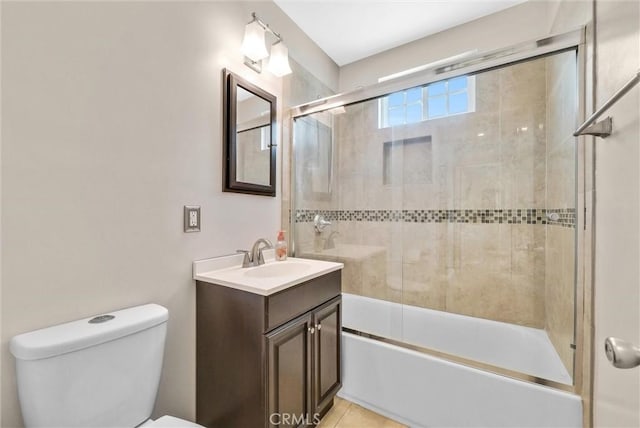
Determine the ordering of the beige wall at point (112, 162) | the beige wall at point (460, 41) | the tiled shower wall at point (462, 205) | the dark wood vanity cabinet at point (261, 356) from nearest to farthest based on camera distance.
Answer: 1. the beige wall at point (112, 162)
2. the dark wood vanity cabinet at point (261, 356)
3. the tiled shower wall at point (462, 205)
4. the beige wall at point (460, 41)

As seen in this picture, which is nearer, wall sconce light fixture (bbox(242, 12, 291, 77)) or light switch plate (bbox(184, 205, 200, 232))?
light switch plate (bbox(184, 205, 200, 232))

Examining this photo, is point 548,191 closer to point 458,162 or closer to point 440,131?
point 458,162

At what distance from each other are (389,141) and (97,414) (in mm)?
2268

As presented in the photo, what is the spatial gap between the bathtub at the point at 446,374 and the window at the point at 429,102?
59.7 inches

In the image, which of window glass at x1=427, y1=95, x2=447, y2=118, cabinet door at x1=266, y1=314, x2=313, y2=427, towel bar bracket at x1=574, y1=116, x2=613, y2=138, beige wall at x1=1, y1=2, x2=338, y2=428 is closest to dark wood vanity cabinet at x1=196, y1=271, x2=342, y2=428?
cabinet door at x1=266, y1=314, x2=313, y2=427

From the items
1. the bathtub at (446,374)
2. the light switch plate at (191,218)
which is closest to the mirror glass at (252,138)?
the light switch plate at (191,218)

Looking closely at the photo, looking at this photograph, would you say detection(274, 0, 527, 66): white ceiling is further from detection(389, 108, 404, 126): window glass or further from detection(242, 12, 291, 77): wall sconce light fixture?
detection(389, 108, 404, 126): window glass

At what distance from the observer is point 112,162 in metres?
1.01

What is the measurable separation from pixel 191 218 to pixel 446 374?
1531 mm

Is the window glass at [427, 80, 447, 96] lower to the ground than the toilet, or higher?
higher

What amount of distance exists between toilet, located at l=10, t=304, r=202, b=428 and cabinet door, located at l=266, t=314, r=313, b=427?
36 centimetres

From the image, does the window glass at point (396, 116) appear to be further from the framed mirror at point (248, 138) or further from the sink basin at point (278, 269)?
the sink basin at point (278, 269)

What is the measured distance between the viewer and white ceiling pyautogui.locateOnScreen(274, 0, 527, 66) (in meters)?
1.86

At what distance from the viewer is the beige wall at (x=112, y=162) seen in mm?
812
